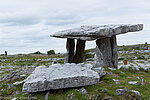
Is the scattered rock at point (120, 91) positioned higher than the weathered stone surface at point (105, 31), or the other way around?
the weathered stone surface at point (105, 31)

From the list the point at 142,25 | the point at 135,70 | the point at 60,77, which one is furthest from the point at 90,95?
the point at 142,25

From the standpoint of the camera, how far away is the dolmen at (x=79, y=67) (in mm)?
8656

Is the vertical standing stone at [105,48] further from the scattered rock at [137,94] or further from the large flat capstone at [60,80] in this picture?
the scattered rock at [137,94]

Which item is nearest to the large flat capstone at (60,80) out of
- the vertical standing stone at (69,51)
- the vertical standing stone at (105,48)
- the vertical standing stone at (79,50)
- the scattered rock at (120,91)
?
the scattered rock at (120,91)

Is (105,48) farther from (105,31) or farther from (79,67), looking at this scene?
(79,67)

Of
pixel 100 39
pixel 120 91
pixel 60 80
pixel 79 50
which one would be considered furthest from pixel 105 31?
pixel 79 50

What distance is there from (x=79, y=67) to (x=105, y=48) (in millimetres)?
3725

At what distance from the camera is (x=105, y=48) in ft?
44.3

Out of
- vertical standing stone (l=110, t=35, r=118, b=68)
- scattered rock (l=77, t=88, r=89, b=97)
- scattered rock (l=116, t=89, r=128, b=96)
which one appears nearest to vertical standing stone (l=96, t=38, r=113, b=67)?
vertical standing stone (l=110, t=35, r=118, b=68)

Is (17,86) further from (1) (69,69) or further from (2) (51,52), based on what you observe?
(2) (51,52)

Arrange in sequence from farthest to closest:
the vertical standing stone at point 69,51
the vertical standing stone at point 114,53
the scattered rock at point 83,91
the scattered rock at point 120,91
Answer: the vertical standing stone at point 69,51 < the vertical standing stone at point 114,53 < the scattered rock at point 83,91 < the scattered rock at point 120,91

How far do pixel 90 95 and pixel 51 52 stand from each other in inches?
1658

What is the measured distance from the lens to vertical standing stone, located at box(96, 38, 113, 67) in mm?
13438

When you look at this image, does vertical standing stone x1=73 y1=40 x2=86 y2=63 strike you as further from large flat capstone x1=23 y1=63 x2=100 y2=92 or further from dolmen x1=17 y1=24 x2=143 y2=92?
large flat capstone x1=23 y1=63 x2=100 y2=92
